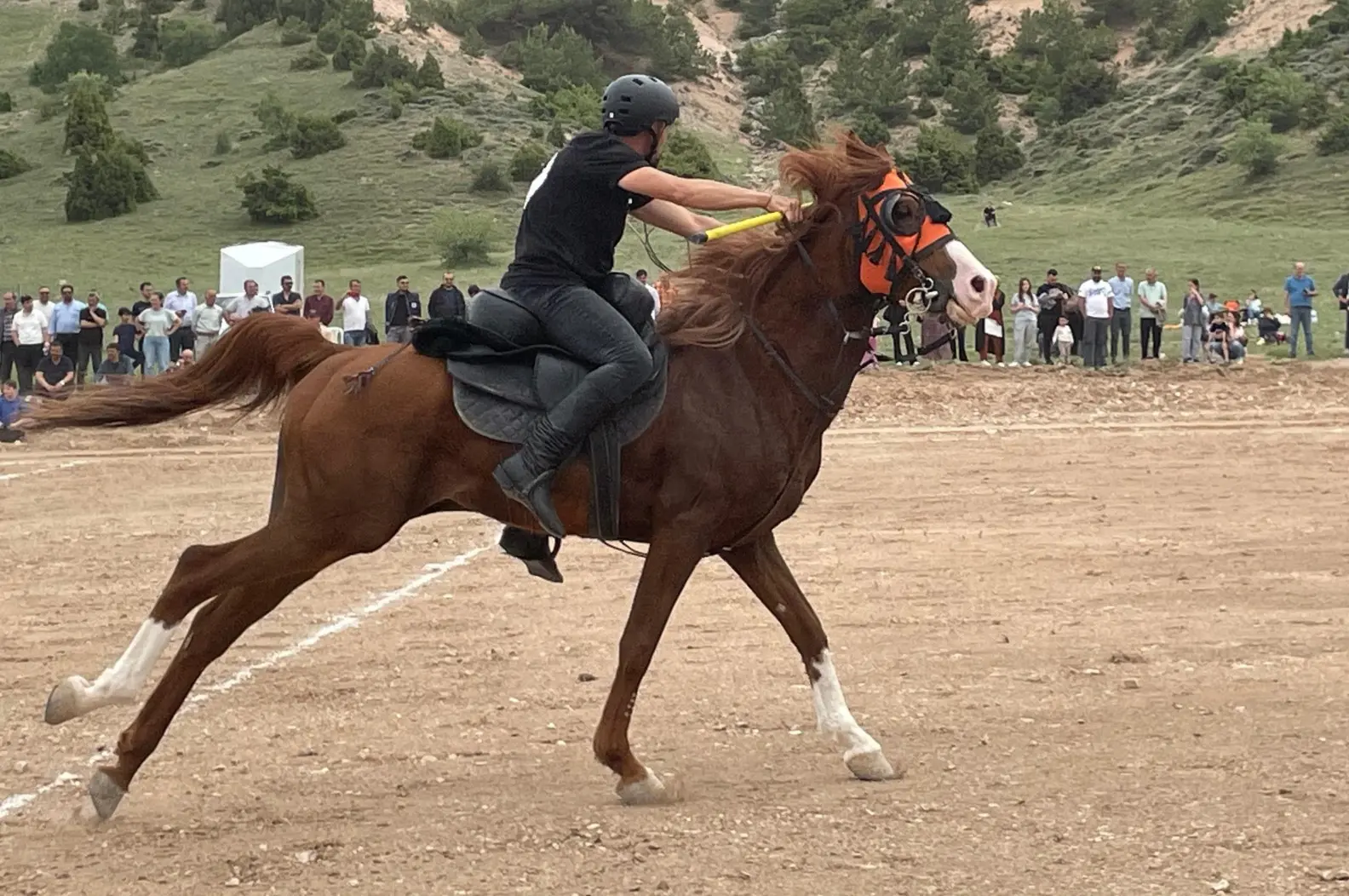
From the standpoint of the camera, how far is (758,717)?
814 cm

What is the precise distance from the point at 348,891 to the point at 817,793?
80.1 inches

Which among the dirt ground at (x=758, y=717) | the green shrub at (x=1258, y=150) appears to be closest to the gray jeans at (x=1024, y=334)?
the dirt ground at (x=758, y=717)

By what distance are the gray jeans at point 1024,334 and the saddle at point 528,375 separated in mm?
24176

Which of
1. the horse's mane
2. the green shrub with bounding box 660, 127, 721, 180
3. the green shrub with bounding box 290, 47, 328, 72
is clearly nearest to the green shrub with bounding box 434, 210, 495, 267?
the green shrub with bounding box 660, 127, 721, 180

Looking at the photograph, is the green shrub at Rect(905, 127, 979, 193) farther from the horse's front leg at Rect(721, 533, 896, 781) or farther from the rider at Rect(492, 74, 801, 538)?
the rider at Rect(492, 74, 801, 538)

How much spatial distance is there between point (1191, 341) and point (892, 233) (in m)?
25.2

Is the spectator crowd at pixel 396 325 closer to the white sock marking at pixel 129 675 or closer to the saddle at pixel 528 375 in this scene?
the saddle at pixel 528 375

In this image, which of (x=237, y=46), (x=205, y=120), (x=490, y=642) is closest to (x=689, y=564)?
(x=490, y=642)

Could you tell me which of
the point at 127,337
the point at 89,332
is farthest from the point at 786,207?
the point at 89,332

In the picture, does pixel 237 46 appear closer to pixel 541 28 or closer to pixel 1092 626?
pixel 541 28

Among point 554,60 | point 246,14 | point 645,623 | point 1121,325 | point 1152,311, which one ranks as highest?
point 246,14

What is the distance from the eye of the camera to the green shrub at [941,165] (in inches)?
2773

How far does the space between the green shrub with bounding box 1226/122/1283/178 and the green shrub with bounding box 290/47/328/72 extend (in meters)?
41.7

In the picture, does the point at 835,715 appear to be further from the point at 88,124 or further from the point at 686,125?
the point at 686,125
